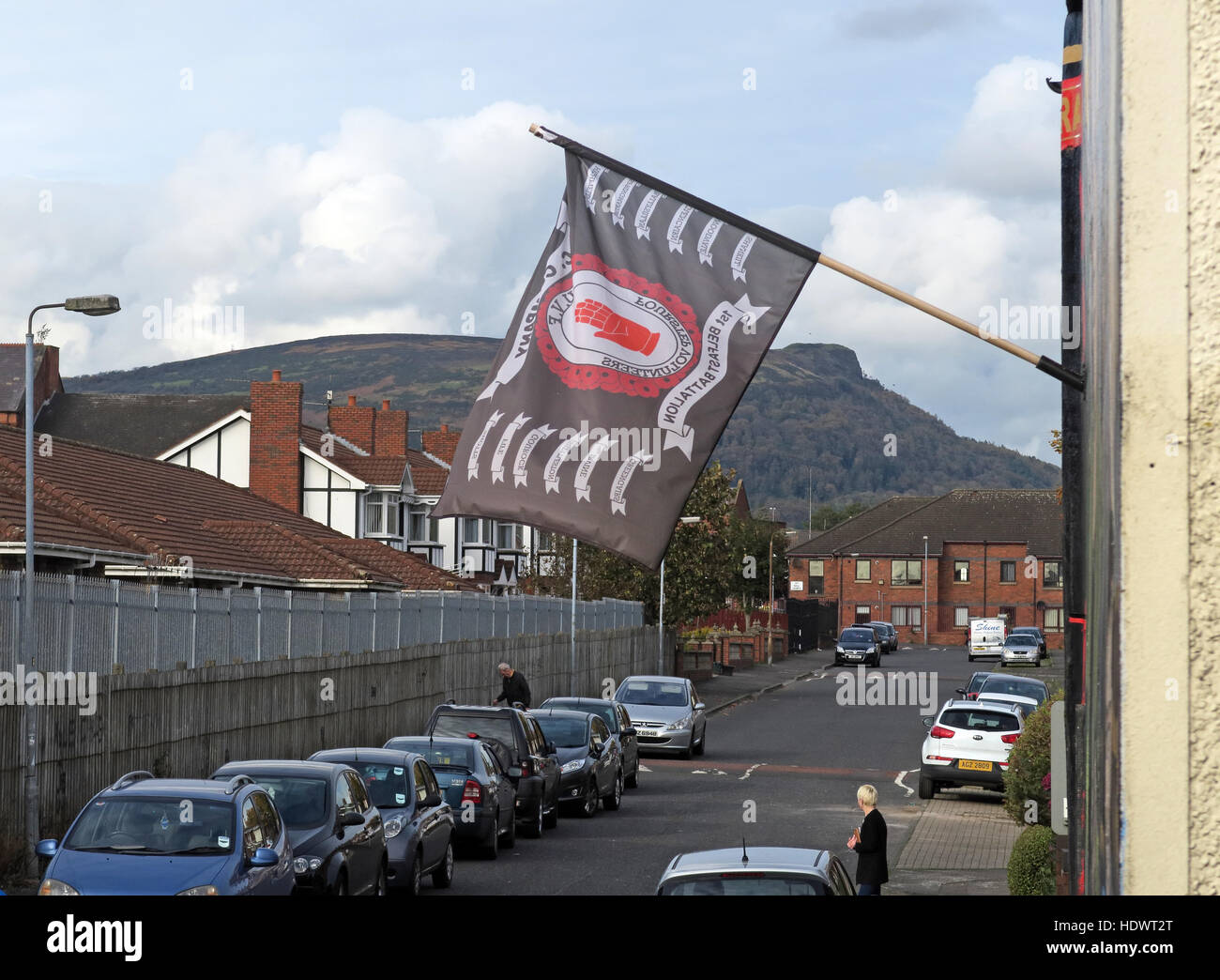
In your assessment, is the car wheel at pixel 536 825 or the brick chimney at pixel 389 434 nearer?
the car wheel at pixel 536 825

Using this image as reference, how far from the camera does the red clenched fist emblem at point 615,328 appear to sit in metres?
6.56

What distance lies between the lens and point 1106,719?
3.98m

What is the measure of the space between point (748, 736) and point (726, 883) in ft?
101

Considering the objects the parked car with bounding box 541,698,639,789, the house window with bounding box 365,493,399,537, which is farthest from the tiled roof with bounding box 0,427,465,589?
the house window with bounding box 365,493,399,537

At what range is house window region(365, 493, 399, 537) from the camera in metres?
59.2

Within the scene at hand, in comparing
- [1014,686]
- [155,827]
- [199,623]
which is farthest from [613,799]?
[1014,686]

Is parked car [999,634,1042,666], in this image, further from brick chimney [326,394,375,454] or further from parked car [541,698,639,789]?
parked car [541,698,639,789]

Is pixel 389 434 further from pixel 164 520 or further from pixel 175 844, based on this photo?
pixel 175 844

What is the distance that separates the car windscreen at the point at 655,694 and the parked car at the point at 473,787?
14.8 m

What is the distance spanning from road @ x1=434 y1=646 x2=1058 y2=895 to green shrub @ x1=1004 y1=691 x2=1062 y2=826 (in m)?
1.83

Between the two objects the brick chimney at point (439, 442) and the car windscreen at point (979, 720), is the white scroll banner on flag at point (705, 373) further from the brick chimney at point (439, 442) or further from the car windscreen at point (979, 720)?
the brick chimney at point (439, 442)

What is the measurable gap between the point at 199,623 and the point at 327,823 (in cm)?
923

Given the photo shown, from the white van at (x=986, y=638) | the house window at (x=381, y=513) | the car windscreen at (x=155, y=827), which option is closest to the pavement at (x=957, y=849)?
the car windscreen at (x=155, y=827)
